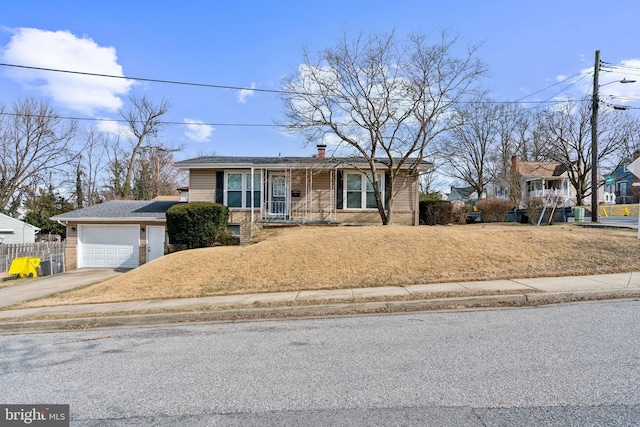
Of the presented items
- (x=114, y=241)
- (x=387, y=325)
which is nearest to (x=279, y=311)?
(x=387, y=325)

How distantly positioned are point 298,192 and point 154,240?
838 centimetres

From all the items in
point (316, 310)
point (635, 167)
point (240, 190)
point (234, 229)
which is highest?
point (635, 167)

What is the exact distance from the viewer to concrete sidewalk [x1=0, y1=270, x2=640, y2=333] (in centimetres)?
723

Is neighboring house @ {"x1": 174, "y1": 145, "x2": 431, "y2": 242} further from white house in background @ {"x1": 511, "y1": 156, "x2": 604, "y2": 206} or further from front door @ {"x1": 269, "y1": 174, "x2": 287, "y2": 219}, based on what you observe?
white house in background @ {"x1": 511, "y1": 156, "x2": 604, "y2": 206}

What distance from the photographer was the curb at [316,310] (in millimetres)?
7144

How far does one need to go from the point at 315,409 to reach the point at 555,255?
946 cm

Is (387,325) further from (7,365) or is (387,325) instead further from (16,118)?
(16,118)

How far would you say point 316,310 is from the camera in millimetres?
7355

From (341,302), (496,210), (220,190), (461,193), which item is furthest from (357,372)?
(461,193)

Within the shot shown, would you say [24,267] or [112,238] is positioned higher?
[112,238]

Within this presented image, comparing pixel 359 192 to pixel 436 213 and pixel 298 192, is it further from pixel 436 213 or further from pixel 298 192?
pixel 436 213

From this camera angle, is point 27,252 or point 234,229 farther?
point 27,252

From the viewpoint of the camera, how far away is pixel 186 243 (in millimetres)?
15414

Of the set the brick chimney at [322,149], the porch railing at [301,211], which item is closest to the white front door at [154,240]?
the porch railing at [301,211]
